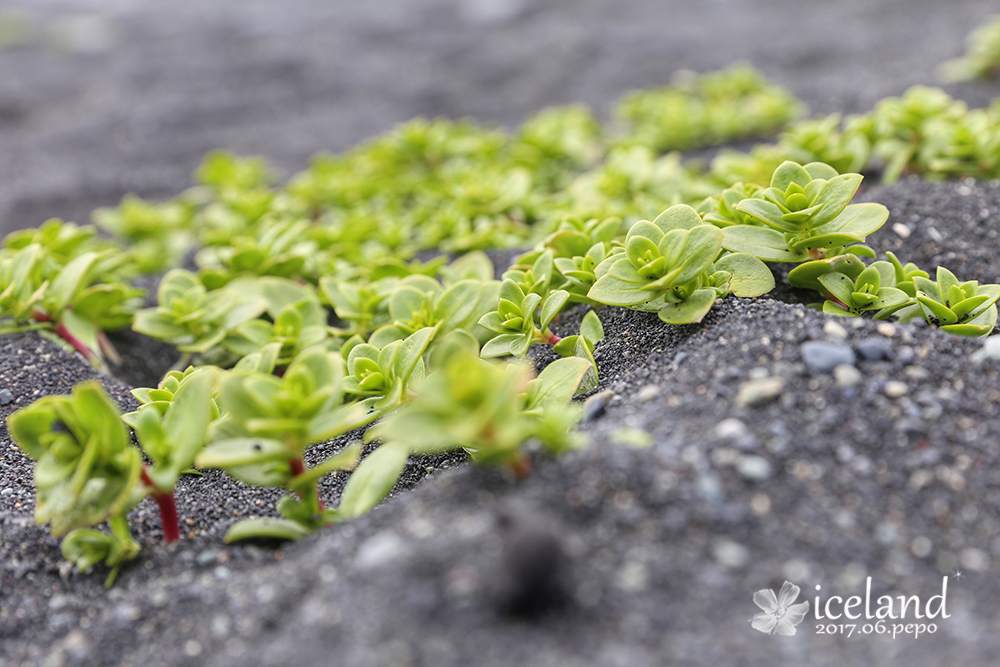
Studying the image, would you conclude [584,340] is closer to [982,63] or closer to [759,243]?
[759,243]

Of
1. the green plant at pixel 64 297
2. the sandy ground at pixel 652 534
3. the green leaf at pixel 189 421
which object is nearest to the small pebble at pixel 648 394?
the sandy ground at pixel 652 534

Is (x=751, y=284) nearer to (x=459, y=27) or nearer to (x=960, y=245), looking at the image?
(x=960, y=245)

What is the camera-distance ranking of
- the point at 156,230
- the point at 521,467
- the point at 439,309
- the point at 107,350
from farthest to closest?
the point at 156,230, the point at 107,350, the point at 439,309, the point at 521,467

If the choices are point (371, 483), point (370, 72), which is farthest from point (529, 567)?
point (370, 72)

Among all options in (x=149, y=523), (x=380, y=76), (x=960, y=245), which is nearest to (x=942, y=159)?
(x=960, y=245)

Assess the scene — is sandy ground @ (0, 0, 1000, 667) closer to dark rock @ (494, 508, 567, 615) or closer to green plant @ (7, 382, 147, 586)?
dark rock @ (494, 508, 567, 615)

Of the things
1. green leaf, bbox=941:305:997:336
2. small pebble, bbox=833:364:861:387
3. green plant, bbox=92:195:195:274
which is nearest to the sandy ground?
small pebble, bbox=833:364:861:387
